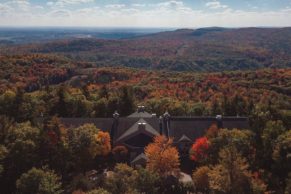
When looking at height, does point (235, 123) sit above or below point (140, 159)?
above

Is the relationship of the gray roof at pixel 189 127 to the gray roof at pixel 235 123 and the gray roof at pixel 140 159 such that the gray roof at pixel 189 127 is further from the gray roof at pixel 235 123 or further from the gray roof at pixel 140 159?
the gray roof at pixel 140 159

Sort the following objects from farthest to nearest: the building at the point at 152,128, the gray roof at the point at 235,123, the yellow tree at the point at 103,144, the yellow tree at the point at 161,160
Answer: the gray roof at the point at 235,123, the building at the point at 152,128, the yellow tree at the point at 103,144, the yellow tree at the point at 161,160

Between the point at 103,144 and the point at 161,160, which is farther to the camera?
the point at 103,144

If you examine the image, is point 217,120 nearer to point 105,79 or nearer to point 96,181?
point 96,181


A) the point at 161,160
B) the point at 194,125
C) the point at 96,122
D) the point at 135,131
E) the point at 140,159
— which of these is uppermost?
the point at 96,122

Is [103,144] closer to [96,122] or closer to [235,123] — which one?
[96,122]

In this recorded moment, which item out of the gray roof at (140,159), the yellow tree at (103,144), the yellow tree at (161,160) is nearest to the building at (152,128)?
the gray roof at (140,159)

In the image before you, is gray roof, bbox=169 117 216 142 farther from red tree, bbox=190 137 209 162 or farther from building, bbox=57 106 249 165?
red tree, bbox=190 137 209 162

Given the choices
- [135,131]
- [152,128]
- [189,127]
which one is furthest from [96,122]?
[189,127]
